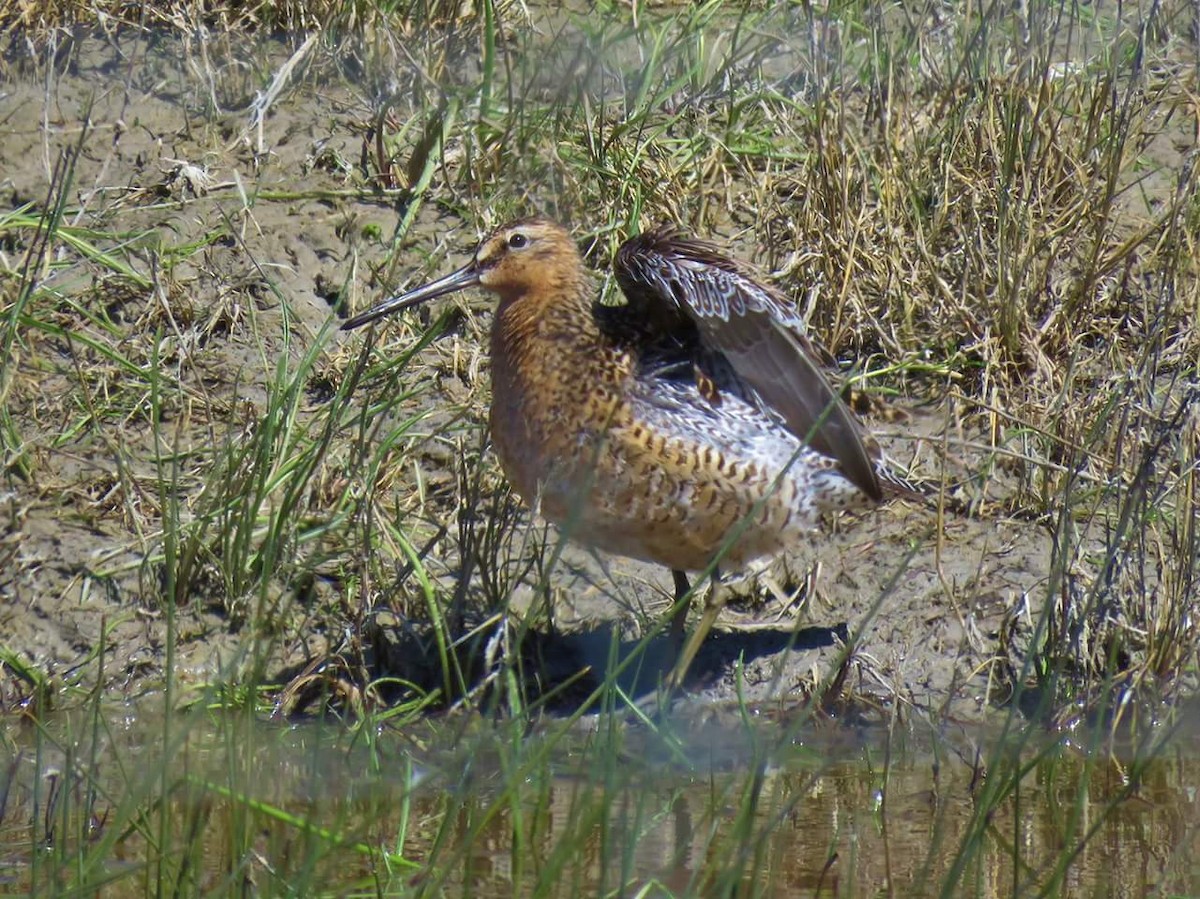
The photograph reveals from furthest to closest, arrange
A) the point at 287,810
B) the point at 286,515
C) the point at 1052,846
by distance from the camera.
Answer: the point at 286,515 < the point at 1052,846 < the point at 287,810

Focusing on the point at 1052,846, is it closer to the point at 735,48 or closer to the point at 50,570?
the point at 50,570

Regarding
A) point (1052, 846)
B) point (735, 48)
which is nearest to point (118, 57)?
point (735, 48)

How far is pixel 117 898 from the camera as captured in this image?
3365 mm

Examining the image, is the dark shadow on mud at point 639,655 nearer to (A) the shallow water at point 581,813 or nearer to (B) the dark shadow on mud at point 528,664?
(B) the dark shadow on mud at point 528,664

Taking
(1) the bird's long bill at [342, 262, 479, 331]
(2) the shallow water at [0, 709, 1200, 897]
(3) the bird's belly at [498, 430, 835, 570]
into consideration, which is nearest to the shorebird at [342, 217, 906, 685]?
(3) the bird's belly at [498, 430, 835, 570]

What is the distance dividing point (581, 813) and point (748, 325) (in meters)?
1.81

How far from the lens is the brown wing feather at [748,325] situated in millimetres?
4449

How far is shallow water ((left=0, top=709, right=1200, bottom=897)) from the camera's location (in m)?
2.81

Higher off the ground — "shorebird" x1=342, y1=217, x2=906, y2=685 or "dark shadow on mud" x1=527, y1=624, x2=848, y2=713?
"shorebird" x1=342, y1=217, x2=906, y2=685

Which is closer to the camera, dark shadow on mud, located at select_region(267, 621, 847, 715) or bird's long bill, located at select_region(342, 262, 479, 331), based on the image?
dark shadow on mud, located at select_region(267, 621, 847, 715)

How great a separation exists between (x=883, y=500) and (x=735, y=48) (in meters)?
1.74

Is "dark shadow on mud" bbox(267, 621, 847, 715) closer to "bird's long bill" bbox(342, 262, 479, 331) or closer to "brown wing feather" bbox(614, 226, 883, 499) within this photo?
"brown wing feather" bbox(614, 226, 883, 499)

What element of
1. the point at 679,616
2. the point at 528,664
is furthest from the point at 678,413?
the point at 528,664

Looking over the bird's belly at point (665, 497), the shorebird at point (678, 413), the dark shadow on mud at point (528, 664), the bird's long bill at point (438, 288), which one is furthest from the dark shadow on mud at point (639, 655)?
the bird's long bill at point (438, 288)
